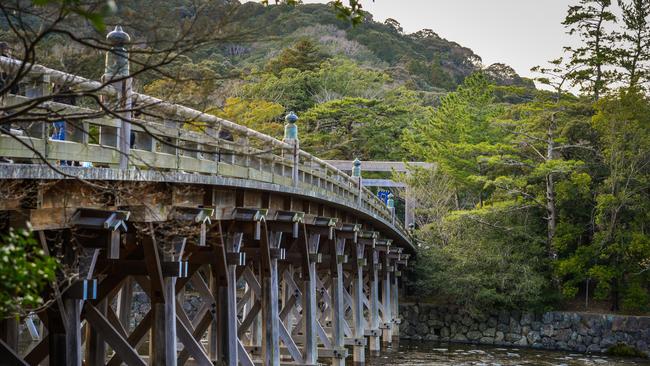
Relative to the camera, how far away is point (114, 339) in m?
9.35

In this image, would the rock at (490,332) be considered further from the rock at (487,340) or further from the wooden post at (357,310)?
the wooden post at (357,310)

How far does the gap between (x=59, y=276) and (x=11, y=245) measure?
14.2ft

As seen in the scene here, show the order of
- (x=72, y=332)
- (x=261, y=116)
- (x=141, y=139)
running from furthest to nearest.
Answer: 1. (x=261, y=116)
2. (x=141, y=139)
3. (x=72, y=332)

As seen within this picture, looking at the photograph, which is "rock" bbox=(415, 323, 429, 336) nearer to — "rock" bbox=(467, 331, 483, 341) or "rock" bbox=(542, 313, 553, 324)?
"rock" bbox=(467, 331, 483, 341)

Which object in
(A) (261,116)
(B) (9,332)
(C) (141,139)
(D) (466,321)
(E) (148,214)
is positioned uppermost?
(A) (261,116)

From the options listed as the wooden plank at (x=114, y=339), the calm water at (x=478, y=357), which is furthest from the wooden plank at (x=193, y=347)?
the calm water at (x=478, y=357)

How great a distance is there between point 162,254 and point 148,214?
714mm

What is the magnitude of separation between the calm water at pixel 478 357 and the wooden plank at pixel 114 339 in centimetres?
1586

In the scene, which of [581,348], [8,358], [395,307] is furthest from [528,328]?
[8,358]

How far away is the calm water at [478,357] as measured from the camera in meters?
A: 26.8

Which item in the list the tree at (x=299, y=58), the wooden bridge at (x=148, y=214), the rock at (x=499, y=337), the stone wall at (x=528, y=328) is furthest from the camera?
the tree at (x=299, y=58)

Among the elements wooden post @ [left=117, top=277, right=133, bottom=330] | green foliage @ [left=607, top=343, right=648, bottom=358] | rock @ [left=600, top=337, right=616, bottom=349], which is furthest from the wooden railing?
rock @ [left=600, top=337, right=616, bottom=349]

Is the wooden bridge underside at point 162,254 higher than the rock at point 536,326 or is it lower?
higher

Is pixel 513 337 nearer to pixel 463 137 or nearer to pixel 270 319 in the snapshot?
pixel 463 137
